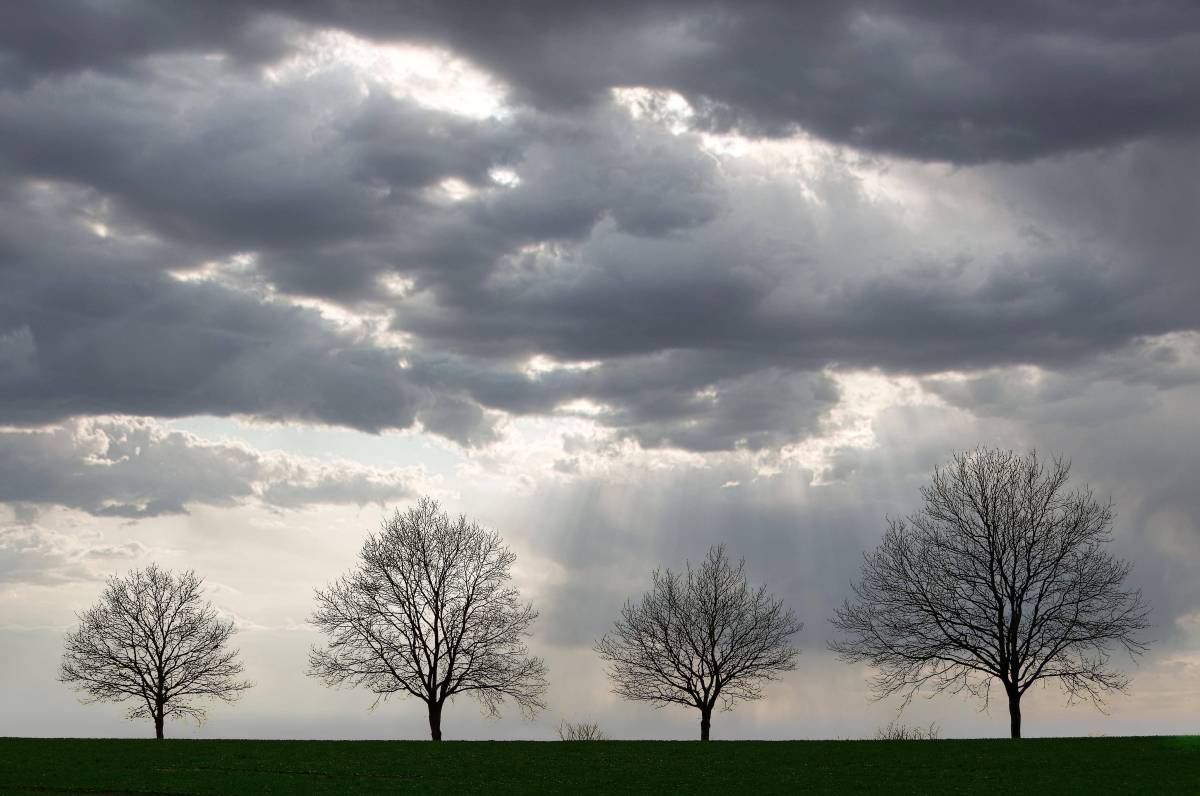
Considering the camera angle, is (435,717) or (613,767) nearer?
(613,767)

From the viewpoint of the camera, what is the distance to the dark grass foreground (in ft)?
136

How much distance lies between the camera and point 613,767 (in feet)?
157

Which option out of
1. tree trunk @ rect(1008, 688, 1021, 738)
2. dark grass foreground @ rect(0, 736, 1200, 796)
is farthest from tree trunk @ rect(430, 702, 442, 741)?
tree trunk @ rect(1008, 688, 1021, 738)

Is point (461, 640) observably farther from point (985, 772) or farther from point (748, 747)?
point (985, 772)

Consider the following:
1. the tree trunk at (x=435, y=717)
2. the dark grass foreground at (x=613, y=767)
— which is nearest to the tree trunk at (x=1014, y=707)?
the dark grass foreground at (x=613, y=767)

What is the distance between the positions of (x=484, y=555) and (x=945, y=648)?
2726cm

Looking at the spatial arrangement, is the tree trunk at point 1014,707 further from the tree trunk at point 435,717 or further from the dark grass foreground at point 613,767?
the tree trunk at point 435,717

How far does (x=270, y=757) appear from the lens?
51.4 meters

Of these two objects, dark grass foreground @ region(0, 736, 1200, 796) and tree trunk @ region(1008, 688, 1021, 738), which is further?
tree trunk @ region(1008, 688, 1021, 738)

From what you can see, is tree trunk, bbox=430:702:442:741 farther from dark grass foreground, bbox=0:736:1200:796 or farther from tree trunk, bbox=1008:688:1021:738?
tree trunk, bbox=1008:688:1021:738

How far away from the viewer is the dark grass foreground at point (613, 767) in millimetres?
41312

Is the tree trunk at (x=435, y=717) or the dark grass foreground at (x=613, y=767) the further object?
the tree trunk at (x=435, y=717)

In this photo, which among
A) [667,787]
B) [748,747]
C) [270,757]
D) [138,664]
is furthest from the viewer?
[138,664]

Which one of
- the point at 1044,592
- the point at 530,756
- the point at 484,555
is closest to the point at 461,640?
the point at 484,555
